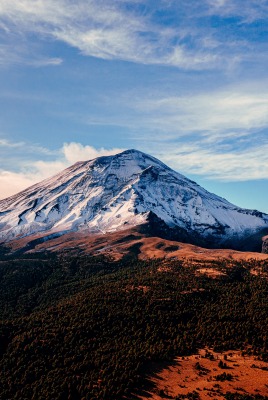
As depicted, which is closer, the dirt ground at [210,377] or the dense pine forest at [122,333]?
the dirt ground at [210,377]

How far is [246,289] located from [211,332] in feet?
149

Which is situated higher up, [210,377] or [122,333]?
[122,333]

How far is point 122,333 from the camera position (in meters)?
121

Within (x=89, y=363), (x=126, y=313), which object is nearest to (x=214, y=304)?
(x=126, y=313)

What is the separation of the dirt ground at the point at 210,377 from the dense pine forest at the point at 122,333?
345 cm

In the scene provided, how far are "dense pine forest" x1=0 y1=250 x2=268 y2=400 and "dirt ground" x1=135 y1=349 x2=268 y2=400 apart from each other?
11.3 ft

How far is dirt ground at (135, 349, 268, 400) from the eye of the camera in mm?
89375

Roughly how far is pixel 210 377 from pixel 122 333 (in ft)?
109

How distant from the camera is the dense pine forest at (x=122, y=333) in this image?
96938mm

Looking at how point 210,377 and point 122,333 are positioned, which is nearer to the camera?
point 210,377

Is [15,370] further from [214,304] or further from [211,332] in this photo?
[214,304]

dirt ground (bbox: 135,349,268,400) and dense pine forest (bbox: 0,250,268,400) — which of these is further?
dense pine forest (bbox: 0,250,268,400)

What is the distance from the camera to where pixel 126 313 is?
13238 centimetres

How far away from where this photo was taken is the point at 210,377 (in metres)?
95.4
